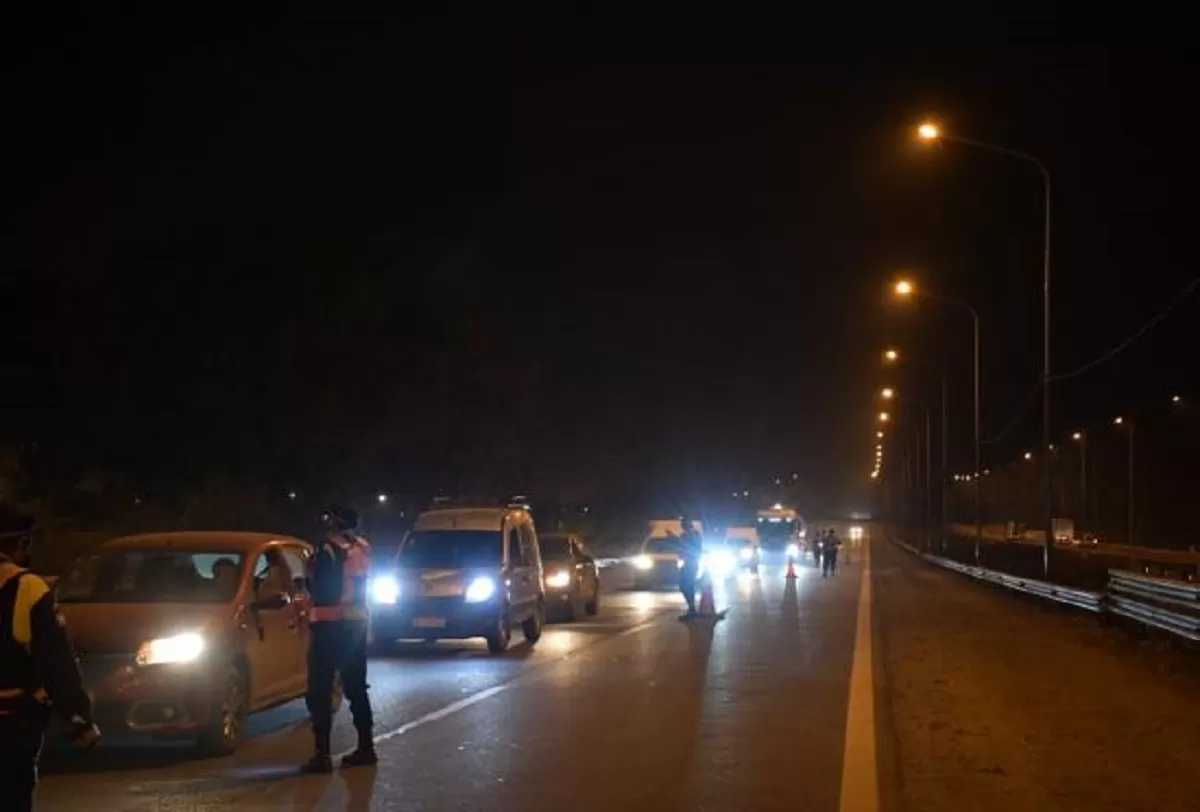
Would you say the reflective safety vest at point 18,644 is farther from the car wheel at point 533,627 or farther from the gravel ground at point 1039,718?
the car wheel at point 533,627

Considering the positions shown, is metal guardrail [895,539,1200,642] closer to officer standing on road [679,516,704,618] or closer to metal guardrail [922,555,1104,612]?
metal guardrail [922,555,1104,612]

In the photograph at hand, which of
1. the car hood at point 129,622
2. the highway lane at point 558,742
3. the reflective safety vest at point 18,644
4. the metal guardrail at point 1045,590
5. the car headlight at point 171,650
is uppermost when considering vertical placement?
the reflective safety vest at point 18,644

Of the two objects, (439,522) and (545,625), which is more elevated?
(439,522)

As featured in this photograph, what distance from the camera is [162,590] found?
1343 centimetres

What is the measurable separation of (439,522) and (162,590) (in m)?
10.2

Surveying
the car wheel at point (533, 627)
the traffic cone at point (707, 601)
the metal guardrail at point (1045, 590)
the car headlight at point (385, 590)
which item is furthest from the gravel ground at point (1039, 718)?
the car headlight at point (385, 590)

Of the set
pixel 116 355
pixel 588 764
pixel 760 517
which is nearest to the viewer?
pixel 588 764

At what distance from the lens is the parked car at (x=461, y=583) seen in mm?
21859

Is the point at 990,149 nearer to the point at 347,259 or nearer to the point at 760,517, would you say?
the point at 347,259

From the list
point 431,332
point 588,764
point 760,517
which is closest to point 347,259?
point 431,332

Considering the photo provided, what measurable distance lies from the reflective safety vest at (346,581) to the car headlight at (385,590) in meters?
9.62

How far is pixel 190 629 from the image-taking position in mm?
12469

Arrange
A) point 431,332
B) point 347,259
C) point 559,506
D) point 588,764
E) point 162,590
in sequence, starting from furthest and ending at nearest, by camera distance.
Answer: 1. point 559,506
2. point 431,332
3. point 347,259
4. point 162,590
5. point 588,764

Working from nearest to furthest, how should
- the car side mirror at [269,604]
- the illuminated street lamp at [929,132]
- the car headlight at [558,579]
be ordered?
the car side mirror at [269,604]
the car headlight at [558,579]
the illuminated street lamp at [929,132]
